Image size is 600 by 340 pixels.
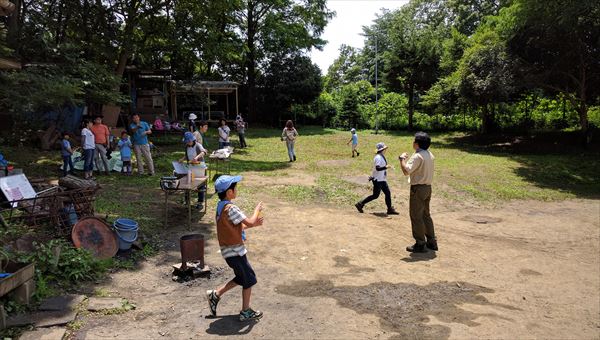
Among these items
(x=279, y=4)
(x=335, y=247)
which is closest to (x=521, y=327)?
(x=335, y=247)

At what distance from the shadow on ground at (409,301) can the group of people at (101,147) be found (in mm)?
8313

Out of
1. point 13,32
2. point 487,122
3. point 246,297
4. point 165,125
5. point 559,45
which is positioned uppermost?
point 559,45

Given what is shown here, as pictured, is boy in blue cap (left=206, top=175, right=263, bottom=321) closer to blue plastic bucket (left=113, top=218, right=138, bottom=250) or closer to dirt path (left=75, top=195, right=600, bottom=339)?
dirt path (left=75, top=195, right=600, bottom=339)

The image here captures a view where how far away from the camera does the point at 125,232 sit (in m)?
7.09

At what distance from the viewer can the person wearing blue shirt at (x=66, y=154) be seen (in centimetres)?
1207

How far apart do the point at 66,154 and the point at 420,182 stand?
375 inches

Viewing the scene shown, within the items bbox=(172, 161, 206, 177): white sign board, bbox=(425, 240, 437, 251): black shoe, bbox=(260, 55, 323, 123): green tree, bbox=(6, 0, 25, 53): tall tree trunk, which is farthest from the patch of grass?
bbox=(260, 55, 323, 123): green tree

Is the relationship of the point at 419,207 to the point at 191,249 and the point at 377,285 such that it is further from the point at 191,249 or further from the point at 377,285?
the point at 191,249

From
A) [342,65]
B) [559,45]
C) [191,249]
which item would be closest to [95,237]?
[191,249]

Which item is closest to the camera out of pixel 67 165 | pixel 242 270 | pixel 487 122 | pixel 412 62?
pixel 242 270

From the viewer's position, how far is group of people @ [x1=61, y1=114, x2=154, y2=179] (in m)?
12.2

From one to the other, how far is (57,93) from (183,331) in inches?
346

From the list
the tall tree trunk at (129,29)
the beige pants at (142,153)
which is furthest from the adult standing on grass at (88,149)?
the tall tree trunk at (129,29)

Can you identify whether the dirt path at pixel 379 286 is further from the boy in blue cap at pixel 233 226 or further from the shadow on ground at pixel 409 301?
the boy in blue cap at pixel 233 226
